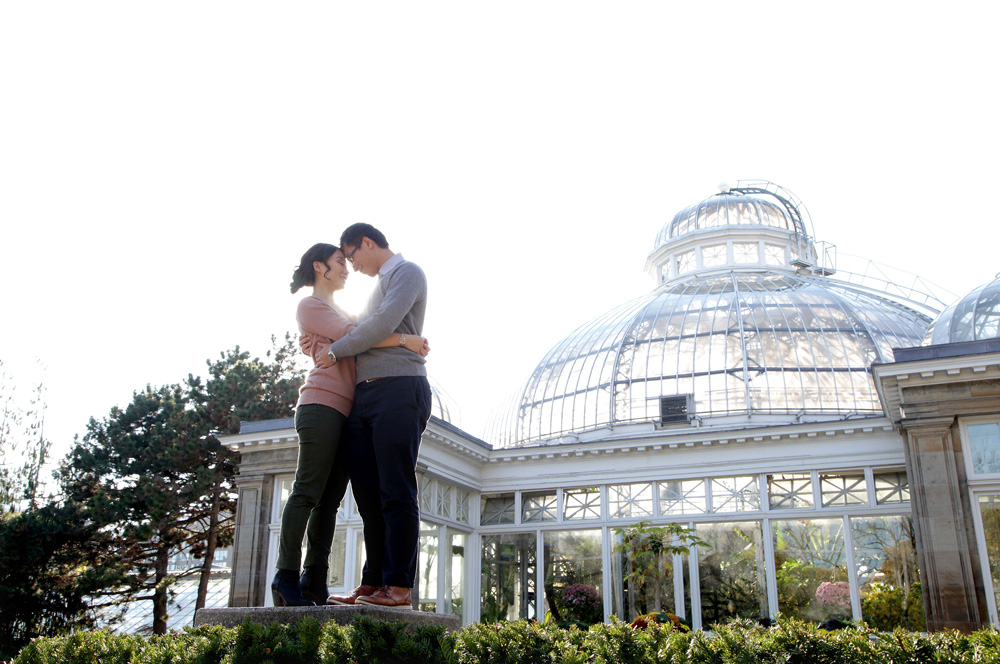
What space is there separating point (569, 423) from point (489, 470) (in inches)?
135

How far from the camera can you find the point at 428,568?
21.2 metres

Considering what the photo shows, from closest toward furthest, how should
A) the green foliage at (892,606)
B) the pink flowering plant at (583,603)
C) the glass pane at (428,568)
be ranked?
the green foliage at (892,606) < the glass pane at (428,568) < the pink flowering plant at (583,603)

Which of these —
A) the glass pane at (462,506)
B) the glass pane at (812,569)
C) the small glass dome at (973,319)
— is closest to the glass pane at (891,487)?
the glass pane at (812,569)

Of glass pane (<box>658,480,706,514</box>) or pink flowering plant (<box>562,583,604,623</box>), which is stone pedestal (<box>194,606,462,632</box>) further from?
pink flowering plant (<box>562,583,604,623</box>)

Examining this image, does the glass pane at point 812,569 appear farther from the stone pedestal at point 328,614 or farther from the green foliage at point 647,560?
the stone pedestal at point 328,614

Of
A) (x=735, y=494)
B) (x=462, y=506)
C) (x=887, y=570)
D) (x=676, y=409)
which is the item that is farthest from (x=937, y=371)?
(x=462, y=506)

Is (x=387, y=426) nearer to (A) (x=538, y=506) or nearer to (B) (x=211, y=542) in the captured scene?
(A) (x=538, y=506)

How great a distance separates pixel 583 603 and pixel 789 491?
6.18 meters

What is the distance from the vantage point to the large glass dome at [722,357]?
23.3m

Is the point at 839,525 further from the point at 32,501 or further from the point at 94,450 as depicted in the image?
the point at 32,501

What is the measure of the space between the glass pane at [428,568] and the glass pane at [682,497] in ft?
20.2

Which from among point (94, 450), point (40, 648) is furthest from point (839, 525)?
point (94, 450)

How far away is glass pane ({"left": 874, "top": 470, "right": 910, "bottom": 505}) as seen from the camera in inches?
777

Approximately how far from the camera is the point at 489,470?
2425 centimetres
